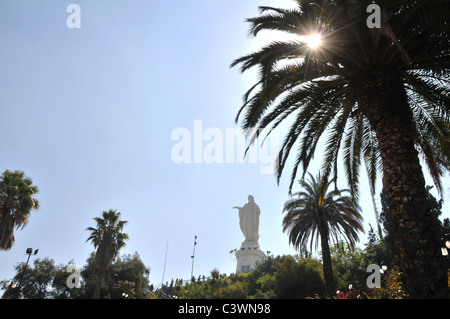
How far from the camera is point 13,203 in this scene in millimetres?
20453

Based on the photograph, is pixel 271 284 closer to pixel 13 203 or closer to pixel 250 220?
pixel 250 220

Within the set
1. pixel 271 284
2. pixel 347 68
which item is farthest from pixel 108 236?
pixel 347 68

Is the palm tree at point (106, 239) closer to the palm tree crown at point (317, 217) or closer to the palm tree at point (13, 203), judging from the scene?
the palm tree at point (13, 203)

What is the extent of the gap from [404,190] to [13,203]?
22.3m

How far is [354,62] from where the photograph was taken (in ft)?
26.7

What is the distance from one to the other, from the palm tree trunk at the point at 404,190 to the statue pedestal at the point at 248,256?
94.5 ft

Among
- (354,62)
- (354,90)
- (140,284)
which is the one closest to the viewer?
(354,62)

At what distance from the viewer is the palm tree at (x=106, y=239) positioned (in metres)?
26.3

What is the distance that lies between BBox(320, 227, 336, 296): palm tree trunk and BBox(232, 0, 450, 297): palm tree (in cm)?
1129

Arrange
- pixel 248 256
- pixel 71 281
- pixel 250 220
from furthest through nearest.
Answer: pixel 250 220 → pixel 248 256 → pixel 71 281

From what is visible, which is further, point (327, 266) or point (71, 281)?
point (71, 281)
